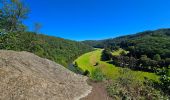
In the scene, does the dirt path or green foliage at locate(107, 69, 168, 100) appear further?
green foliage at locate(107, 69, 168, 100)

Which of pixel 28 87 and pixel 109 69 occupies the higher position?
pixel 28 87

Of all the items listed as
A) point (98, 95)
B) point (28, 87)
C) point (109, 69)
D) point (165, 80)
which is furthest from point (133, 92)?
point (109, 69)

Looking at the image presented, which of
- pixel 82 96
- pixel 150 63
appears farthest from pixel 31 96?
pixel 150 63

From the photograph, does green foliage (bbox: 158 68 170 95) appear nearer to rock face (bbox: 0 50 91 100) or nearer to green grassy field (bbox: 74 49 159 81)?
green grassy field (bbox: 74 49 159 81)

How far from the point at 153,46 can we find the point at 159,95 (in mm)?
71109

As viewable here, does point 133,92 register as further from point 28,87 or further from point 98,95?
point 28,87

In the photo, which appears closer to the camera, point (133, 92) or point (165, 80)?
point (133, 92)

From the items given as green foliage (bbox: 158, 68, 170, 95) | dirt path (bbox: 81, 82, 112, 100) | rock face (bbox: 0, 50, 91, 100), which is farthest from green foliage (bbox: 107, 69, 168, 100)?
rock face (bbox: 0, 50, 91, 100)

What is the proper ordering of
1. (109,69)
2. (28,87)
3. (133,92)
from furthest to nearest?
1. (109,69)
2. (133,92)
3. (28,87)

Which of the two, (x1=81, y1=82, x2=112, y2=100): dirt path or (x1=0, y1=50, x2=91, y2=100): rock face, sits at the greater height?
(x1=0, y1=50, x2=91, y2=100): rock face

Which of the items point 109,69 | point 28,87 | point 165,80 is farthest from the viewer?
point 109,69

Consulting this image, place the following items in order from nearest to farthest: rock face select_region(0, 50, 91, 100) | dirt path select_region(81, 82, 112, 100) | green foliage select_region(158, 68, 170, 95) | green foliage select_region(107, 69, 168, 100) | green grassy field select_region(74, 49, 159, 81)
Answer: rock face select_region(0, 50, 91, 100) → dirt path select_region(81, 82, 112, 100) → green foliage select_region(107, 69, 168, 100) → green foliage select_region(158, 68, 170, 95) → green grassy field select_region(74, 49, 159, 81)

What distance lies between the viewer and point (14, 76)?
30.7ft

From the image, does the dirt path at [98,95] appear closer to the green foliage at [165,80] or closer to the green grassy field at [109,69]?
the green foliage at [165,80]
